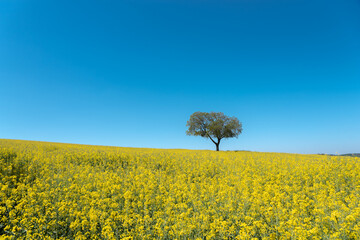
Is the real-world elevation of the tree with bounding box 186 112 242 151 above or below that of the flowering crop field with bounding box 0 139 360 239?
above

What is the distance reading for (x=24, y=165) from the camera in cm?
1184

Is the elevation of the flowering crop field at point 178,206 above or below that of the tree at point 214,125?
below

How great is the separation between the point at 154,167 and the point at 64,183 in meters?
6.43

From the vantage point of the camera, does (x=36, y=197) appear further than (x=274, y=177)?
No

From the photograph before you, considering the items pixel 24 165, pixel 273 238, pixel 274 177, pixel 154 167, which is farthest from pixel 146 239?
pixel 24 165

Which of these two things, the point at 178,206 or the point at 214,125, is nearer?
the point at 178,206

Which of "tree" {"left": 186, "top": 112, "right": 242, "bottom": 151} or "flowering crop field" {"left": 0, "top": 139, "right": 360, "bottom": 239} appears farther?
"tree" {"left": 186, "top": 112, "right": 242, "bottom": 151}

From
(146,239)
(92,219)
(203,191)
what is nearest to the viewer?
(146,239)

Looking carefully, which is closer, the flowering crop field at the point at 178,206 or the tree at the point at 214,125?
the flowering crop field at the point at 178,206

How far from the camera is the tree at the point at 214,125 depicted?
4450 centimetres

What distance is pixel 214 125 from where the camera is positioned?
44.3 m

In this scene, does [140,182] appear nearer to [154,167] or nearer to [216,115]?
[154,167]

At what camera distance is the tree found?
4450cm

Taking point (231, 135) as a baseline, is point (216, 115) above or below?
above
